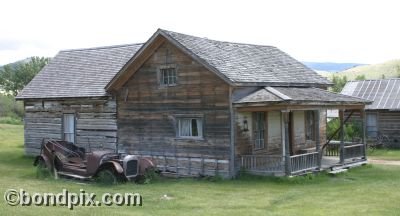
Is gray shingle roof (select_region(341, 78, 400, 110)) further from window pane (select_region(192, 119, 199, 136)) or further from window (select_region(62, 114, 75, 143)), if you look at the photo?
window (select_region(62, 114, 75, 143))

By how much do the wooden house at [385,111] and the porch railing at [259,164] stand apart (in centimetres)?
1407

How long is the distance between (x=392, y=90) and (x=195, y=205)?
930 inches

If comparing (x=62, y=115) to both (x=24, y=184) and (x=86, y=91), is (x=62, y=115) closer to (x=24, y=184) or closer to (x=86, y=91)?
(x=86, y=91)

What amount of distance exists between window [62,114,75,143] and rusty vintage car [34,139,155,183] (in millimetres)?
5072

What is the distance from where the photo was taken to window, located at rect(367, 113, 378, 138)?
33.4 metres

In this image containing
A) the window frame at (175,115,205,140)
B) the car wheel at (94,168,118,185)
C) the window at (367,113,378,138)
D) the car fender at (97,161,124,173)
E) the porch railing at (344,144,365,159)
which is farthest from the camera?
the window at (367,113,378,138)

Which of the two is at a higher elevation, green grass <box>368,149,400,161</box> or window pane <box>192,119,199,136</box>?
window pane <box>192,119,199,136</box>

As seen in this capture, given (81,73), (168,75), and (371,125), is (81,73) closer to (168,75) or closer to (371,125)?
(168,75)

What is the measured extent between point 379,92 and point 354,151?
1219cm

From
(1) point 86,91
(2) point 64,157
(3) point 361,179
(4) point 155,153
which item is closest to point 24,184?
(2) point 64,157

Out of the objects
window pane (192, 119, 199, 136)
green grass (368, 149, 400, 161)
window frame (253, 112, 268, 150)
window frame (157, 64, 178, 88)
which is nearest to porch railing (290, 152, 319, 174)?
window frame (253, 112, 268, 150)

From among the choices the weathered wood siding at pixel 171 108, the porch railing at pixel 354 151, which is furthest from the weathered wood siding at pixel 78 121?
the porch railing at pixel 354 151

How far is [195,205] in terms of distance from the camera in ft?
48.0

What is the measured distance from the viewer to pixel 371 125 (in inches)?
1328
